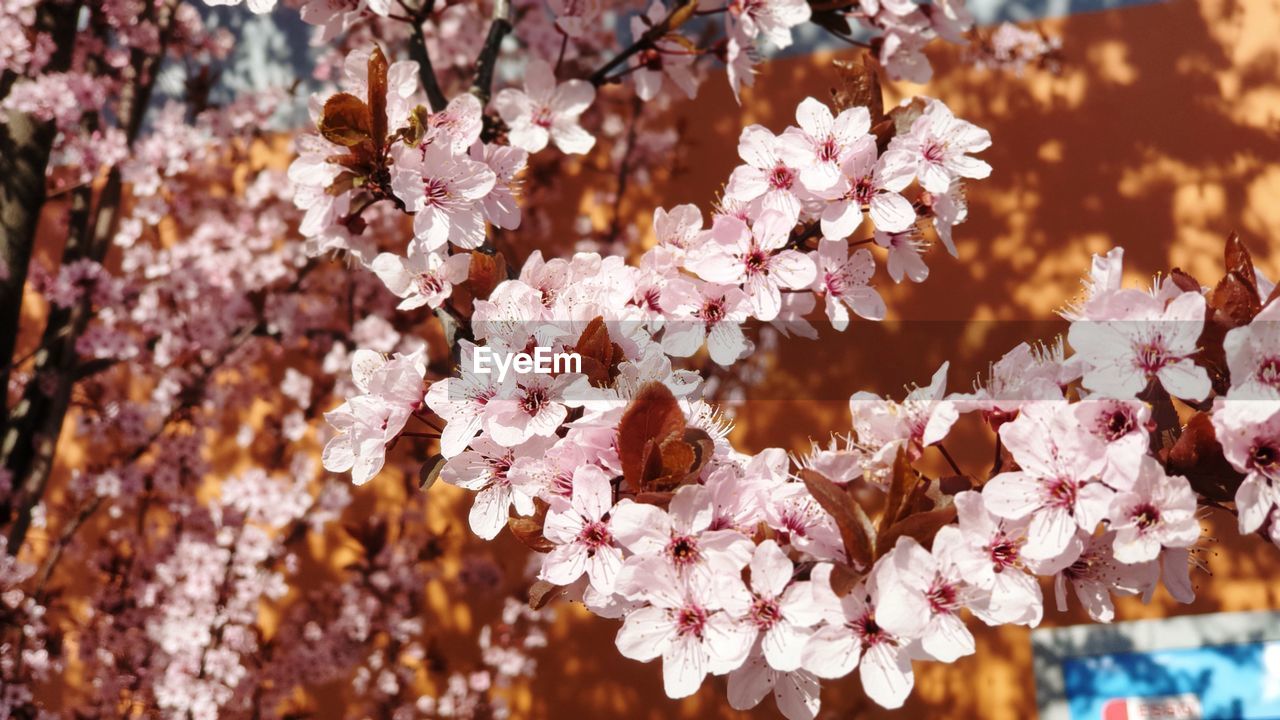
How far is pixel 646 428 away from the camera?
1029 millimetres

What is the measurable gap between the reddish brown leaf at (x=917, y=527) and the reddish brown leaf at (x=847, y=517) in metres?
0.01

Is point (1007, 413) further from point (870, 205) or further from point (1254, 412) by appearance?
point (870, 205)

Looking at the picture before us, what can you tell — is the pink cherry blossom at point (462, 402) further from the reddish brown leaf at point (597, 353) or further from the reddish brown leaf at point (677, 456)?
the reddish brown leaf at point (677, 456)

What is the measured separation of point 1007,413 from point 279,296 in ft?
8.54

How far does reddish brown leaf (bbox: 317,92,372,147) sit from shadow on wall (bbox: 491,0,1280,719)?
209cm

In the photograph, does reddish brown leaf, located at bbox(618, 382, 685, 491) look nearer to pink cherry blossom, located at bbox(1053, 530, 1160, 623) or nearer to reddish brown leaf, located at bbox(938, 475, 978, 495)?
reddish brown leaf, located at bbox(938, 475, 978, 495)

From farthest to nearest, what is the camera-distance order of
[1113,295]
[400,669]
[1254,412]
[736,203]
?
1. [400,669]
2. [736,203]
3. [1113,295]
4. [1254,412]

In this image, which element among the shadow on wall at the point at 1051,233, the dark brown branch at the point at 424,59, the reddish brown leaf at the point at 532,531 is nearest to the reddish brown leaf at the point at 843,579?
the reddish brown leaf at the point at 532,531

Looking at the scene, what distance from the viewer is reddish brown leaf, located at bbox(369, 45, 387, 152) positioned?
1325 mm

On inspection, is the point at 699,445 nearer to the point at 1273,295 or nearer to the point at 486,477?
the point at 486,477

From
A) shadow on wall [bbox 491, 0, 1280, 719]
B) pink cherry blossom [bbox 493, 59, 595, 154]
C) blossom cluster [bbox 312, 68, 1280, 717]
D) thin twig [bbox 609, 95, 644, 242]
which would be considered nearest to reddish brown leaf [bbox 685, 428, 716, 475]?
blossom cluster [bbox 312, 68, 1280, 717]

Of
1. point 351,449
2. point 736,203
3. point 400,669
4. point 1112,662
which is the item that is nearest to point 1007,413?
point 736,203

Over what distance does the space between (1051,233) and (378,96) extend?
2.65 metres

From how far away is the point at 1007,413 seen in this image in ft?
3.40
